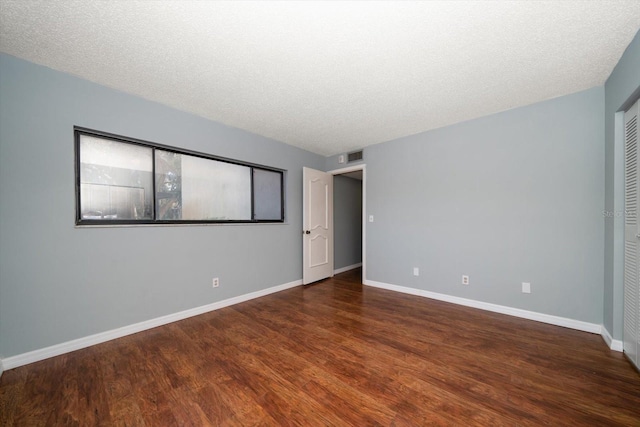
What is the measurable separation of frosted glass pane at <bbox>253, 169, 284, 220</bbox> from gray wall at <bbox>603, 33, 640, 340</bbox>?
3.85 metres

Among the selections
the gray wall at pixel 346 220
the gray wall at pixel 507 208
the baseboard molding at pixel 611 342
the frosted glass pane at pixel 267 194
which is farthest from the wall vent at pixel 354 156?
the baseboard molding at pixel 611 342

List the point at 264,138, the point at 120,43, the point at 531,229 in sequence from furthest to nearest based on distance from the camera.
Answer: the point at 264,138 < the point at 531,229 < the point at 120,43

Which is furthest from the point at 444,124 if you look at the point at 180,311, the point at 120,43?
the point at 180,311

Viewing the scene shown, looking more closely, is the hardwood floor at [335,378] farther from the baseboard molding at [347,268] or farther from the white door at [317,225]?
the baseboard molding at [347,268]

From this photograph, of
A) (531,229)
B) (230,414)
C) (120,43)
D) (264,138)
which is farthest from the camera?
(264,138)

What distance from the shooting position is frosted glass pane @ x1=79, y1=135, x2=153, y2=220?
7.30 feet

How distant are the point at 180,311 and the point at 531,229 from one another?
4242mm

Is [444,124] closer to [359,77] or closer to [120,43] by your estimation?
[359,77]

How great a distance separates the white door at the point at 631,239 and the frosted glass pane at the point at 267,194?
12.7 feet

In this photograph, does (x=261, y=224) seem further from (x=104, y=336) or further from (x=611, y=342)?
(x=611, y=342)

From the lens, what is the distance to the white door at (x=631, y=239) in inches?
69.2

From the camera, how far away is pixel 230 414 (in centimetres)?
141

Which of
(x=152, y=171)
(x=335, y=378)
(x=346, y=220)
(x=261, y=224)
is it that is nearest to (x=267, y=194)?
(x=261, y=224)

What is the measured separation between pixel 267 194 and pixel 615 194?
155 inches
